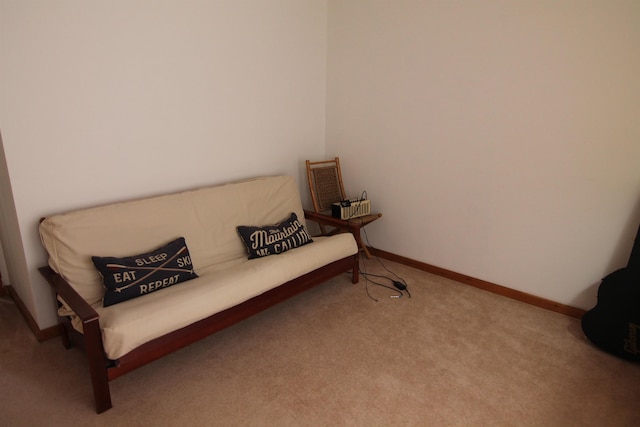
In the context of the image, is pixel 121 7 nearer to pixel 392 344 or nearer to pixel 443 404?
pixel 392 344

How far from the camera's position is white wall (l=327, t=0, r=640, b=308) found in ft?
7.20

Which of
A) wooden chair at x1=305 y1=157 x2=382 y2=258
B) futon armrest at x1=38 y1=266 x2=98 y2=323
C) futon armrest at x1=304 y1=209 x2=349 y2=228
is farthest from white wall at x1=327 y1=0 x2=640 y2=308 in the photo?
futon armrest at x1=38 y1=266 x2=98 y2=323

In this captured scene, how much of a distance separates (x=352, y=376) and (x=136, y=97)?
2.05m

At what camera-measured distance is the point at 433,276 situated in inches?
122

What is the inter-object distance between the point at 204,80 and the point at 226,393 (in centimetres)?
200

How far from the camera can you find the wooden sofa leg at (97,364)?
1.56m

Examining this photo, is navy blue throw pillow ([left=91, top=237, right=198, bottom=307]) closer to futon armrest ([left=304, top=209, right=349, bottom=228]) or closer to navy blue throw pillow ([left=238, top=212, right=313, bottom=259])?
navy blue throw pillow ([left=238, top=212, right=313, bottom=259])

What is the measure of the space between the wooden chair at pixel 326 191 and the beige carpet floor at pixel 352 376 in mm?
812

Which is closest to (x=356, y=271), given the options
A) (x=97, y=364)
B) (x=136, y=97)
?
(x=97, y=364)

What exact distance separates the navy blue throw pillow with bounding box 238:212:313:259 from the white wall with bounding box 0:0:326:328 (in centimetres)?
56

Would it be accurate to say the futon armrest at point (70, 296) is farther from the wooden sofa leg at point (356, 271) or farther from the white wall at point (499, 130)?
the white wall at point (499, 130)

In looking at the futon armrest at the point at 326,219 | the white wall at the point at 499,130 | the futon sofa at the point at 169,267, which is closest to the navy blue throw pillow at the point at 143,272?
the futon sofa at the point at 169,267

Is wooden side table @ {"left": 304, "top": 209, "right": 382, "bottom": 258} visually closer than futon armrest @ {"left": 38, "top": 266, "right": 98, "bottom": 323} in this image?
No

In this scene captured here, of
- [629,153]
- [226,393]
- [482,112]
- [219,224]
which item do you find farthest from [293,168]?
[629,153]
